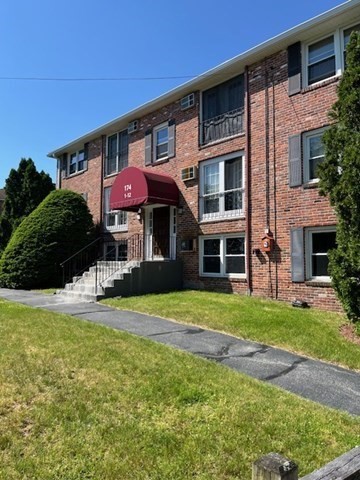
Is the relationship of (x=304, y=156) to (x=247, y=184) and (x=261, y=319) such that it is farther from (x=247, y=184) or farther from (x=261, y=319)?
(x=261, y=319)

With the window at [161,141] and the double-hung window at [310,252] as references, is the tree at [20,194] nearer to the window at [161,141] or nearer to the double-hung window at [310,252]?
the window at [161,141]

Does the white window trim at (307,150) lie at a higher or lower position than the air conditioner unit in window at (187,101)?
lower

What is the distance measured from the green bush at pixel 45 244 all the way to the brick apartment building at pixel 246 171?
211cm

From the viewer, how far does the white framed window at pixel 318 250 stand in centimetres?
1151

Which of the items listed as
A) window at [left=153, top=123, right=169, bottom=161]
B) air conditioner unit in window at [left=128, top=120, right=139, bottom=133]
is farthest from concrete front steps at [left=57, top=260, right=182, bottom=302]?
air conditioner unit in window at [left=128, top=120, right=139, bottom=133]

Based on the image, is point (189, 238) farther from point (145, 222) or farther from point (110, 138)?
point (110, 138)

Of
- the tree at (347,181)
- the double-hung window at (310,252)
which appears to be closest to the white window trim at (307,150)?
the double-hung window at (310,252)

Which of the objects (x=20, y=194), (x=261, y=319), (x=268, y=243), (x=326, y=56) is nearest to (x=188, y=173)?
(x=268, y=243)

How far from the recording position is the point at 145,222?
17.3 meters

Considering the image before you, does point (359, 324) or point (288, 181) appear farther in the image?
point (288, 181)

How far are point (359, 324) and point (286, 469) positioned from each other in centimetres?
→ 689

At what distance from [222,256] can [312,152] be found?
4.37 meters

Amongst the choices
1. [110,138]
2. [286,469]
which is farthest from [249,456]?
[110,138]

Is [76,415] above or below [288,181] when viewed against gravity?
below
